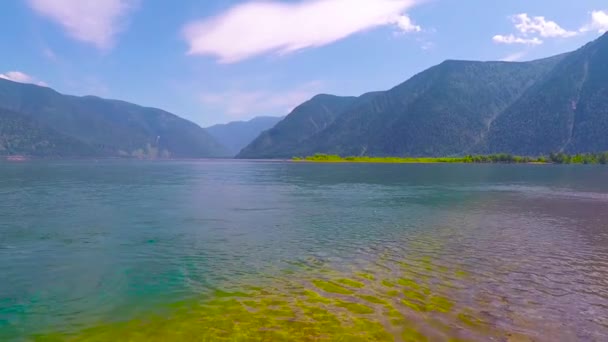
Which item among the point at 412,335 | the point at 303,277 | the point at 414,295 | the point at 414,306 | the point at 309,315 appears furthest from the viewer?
the point at 303,277

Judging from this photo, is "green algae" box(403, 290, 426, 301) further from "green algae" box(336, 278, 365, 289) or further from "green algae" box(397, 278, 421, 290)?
"green algae" box(336, 278, 365, 289)

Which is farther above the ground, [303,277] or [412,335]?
[412,335]

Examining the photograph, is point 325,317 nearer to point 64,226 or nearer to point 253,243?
point 253,243

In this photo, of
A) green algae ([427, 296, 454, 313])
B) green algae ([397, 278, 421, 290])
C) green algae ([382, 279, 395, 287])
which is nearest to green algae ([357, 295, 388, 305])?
green algae ([427, 296, 454, 313])

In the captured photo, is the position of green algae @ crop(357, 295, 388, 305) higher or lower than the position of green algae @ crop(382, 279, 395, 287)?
higher

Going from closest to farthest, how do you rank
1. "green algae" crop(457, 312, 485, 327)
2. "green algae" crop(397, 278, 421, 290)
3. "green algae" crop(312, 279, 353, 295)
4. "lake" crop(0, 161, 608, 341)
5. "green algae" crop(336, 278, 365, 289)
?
"lake" crop(0, 161, 608, 341) → "green algae" crop(457, 312, 485, 327) → "green algae" crop(312, 279, 353, 295) → "green algae" crop(397, 278, 421, 290) → "green algae" crop(336, 278, 365, 289)

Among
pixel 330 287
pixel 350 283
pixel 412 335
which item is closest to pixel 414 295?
pixel 350 283

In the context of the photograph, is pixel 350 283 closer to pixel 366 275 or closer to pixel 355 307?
pixel 366 275

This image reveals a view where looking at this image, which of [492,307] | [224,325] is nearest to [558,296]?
[492,307]

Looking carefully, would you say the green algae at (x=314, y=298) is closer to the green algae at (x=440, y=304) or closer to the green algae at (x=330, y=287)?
the green algae at (x=330, y=287)
